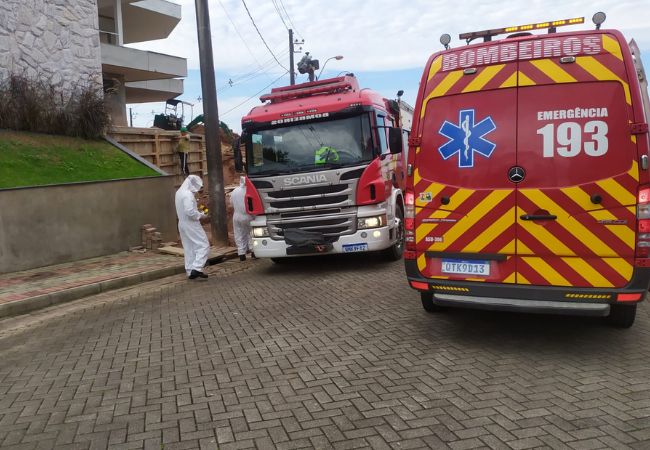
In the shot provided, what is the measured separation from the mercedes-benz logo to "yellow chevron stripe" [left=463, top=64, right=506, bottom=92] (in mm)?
788

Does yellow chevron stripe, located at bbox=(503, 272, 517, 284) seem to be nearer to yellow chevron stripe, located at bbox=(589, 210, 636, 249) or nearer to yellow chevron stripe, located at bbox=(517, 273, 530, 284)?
yellow chevron stripe, located at bbox=(517, 273, 530, 284)

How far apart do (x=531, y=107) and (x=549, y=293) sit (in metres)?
1.57

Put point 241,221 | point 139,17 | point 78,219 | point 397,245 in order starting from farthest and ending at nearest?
→ point 139,17 < point 241,221 < point 78,219 < point 397,245

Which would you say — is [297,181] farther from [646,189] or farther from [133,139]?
[133,139]

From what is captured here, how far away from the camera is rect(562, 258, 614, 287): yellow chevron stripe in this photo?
4.15 m

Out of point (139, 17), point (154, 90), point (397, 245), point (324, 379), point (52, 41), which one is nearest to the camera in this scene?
point (324, 379)

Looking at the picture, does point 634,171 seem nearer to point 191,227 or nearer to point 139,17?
point 191,227

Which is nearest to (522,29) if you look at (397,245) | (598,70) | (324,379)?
(598,70)

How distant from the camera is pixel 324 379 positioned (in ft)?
13.4

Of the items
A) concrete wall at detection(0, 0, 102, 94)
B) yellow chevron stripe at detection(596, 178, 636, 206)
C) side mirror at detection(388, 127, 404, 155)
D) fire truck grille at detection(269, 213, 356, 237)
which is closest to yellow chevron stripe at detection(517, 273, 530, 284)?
yellow chevron stripe at detection(596, 178, 636, 206)

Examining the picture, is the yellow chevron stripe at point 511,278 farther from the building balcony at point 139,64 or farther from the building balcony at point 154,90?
the building balcony at point 154,90

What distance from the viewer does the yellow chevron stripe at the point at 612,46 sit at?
413 centimetres

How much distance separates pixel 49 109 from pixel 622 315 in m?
12.4

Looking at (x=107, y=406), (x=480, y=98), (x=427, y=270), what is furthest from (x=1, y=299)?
(x=480, y=98)
